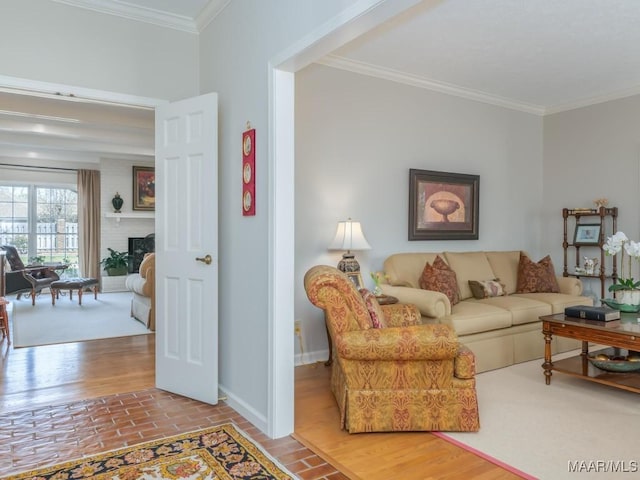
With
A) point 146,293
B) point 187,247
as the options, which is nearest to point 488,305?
point 187,247

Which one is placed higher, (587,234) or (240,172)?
(240,172)

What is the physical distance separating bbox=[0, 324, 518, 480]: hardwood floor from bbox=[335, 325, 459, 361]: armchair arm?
0.48m

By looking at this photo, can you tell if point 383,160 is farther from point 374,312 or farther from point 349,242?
point 374,312

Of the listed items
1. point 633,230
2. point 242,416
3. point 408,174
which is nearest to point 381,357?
point 242,416

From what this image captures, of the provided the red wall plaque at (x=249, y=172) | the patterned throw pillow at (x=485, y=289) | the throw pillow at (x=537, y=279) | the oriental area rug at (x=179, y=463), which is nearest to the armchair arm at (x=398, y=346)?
the oriental area rug at (x=179, y=463)

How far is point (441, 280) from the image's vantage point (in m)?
4.37

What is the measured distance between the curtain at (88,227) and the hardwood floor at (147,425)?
5716 millimetres

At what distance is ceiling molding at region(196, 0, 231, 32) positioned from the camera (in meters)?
3.42

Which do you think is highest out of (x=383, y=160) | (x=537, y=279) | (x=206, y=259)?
(x=383, y=160)

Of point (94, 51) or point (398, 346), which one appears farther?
point (94, 51)

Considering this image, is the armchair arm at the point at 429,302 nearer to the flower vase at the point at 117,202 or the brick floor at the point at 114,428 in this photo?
the brick floor at the point at 114,428

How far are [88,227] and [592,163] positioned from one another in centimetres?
900

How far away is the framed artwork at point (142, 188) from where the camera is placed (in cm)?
995

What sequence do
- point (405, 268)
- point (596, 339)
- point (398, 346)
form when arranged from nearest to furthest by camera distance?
point (398, 346)
point (596, 339)
point (405, 268)
